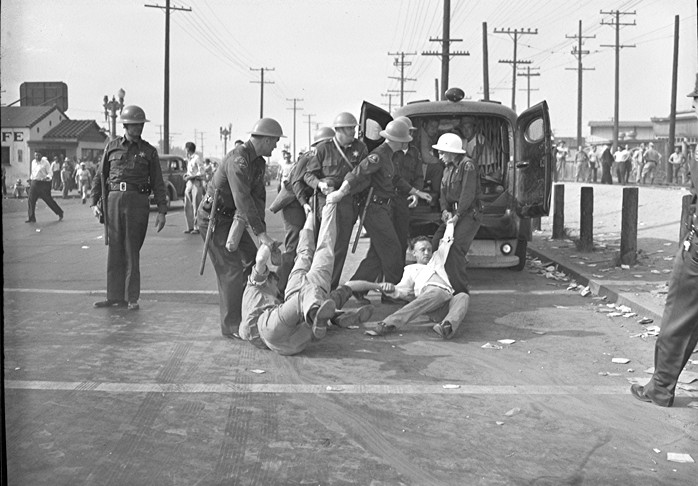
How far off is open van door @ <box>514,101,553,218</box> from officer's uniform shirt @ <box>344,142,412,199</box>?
193cm

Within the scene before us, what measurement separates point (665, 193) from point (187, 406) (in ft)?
59.7

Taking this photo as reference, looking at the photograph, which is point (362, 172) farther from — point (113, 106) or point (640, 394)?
point (640, 394)

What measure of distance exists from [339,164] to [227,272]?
5.99ft

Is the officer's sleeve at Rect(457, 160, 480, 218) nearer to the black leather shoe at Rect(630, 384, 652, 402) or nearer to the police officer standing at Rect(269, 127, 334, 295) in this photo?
the police officer standing at Rect(269, 127, 334, 295)

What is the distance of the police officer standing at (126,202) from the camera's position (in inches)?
325

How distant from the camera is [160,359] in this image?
622 centimetres

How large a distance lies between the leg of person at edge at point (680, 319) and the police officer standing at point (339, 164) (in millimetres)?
3734

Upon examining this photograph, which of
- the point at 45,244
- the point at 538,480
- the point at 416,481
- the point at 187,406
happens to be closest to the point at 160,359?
the point at 187,406

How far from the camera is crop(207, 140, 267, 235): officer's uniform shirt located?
6883mm

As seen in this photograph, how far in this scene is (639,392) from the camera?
17.7ft

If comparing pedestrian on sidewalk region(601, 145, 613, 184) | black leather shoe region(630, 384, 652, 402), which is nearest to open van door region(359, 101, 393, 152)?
black leather shoe region(630, 384, 652, 402)

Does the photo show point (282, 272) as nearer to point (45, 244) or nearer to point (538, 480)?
point (538, 480)

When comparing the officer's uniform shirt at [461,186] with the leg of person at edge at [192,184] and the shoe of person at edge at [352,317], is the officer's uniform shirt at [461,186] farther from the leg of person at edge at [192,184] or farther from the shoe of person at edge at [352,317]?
the leg of person at edge at [192,184]

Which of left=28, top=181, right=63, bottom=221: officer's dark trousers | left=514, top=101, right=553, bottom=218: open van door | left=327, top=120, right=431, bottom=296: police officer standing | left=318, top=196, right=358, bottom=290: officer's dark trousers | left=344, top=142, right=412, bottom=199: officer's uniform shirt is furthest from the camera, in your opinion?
left=28, top=181, right=63, bottom=221: officer's dark trousers
